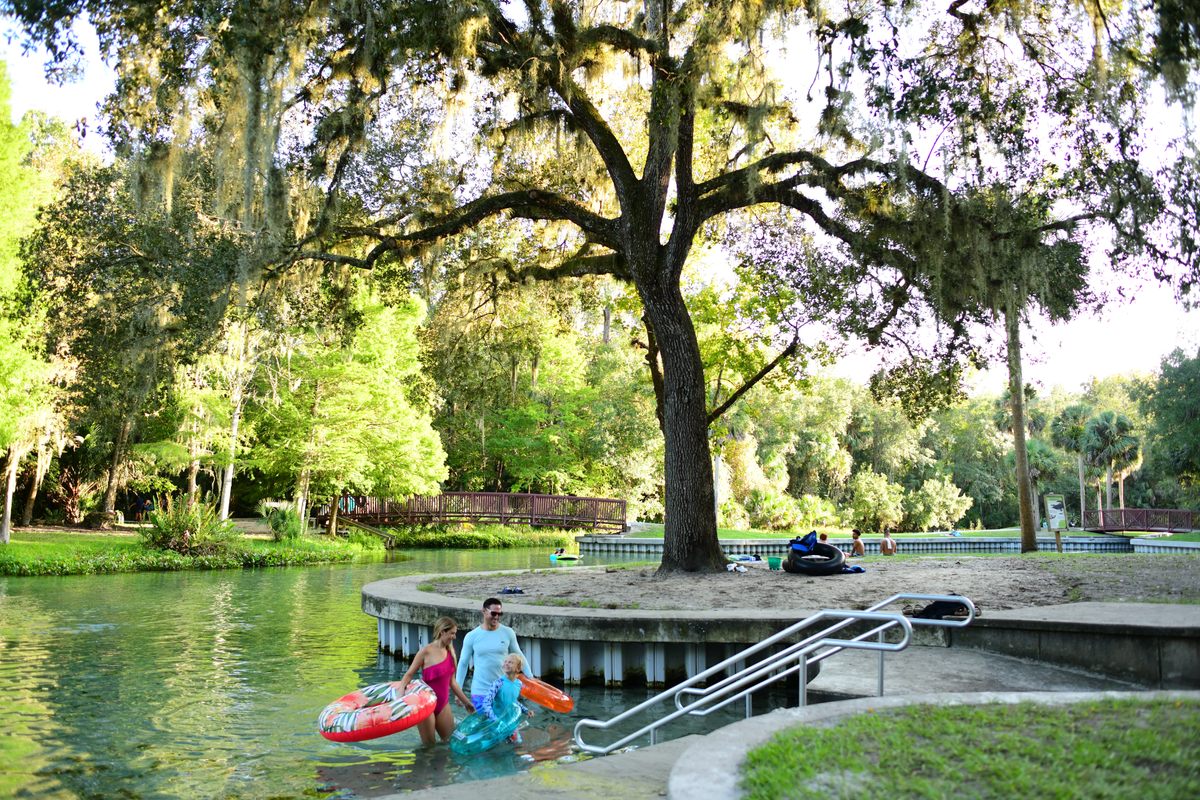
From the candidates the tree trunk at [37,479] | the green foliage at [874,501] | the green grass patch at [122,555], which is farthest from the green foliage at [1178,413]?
the tree trunk at [37,479]

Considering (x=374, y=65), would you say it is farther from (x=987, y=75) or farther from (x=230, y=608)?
(x=230, y=608)

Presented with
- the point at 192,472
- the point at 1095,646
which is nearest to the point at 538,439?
the point at 192,472

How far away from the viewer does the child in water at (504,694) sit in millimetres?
7859

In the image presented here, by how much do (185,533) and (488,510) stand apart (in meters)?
16.8

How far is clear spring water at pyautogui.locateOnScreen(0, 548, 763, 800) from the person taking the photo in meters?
6.67

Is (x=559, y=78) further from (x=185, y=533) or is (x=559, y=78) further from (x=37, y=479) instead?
(x=37, y=479)

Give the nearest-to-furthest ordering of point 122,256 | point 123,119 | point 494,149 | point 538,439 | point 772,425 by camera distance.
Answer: point 123,119, point 122,256, point 494,149, point 538,439, point 772,425

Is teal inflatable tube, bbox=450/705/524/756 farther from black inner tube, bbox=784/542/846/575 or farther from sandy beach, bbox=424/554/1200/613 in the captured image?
black inner tube, bbox=784/542/846/575

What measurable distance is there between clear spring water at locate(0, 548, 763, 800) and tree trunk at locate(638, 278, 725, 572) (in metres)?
4.36

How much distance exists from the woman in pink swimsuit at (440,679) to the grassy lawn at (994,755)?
420 cm

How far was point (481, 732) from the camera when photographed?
7.69 m

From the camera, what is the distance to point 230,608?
16.5 metres

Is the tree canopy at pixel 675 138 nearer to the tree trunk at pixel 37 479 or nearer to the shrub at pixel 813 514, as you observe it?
the tree trunk at pixel 37 479

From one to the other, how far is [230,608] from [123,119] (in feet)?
28.8
